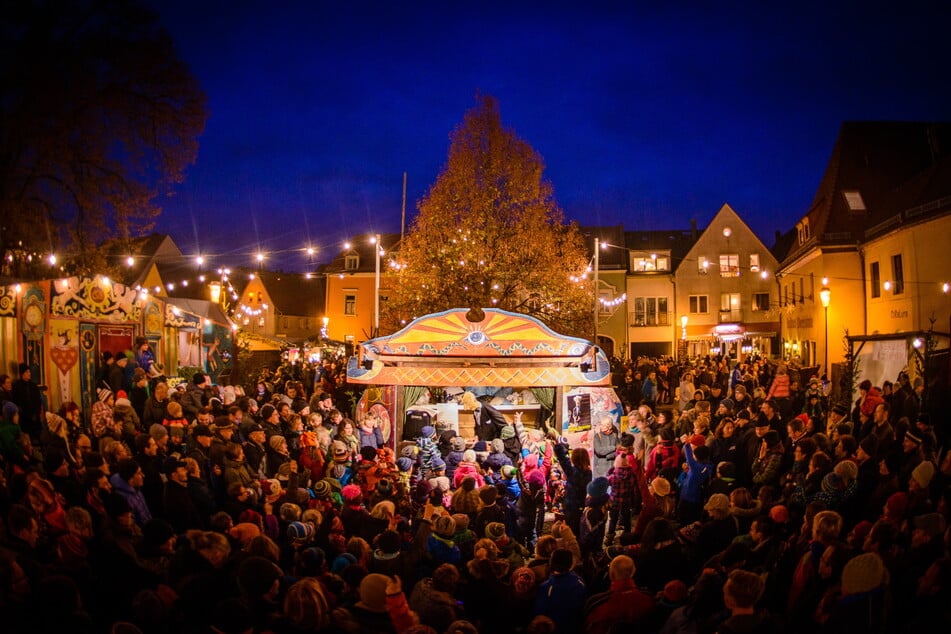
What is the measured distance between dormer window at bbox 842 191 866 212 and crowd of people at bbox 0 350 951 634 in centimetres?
1807

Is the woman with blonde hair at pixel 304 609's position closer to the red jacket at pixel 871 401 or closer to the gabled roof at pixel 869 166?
the red jacket at pixel 871 401

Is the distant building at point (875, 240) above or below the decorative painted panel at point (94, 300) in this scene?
above

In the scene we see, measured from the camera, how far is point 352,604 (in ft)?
15.6

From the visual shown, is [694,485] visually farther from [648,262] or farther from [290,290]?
[290,290]

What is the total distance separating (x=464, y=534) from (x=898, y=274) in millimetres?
21095

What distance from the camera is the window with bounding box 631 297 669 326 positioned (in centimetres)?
3853

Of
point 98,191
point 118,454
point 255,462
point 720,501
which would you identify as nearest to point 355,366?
point 255,462

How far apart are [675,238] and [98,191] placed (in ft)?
106

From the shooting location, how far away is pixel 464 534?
6.23m

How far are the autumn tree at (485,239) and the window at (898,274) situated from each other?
10.4 metres

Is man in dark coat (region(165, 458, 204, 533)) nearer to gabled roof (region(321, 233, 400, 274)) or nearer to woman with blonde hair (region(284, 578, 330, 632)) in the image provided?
woman with blonde hair (region(284, 578, 330, 632))

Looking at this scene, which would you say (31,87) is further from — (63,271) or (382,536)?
(382,536)

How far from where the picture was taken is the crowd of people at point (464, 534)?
4.41 m

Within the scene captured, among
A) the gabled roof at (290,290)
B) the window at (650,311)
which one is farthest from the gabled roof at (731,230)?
the gabled roof at (290,290)
